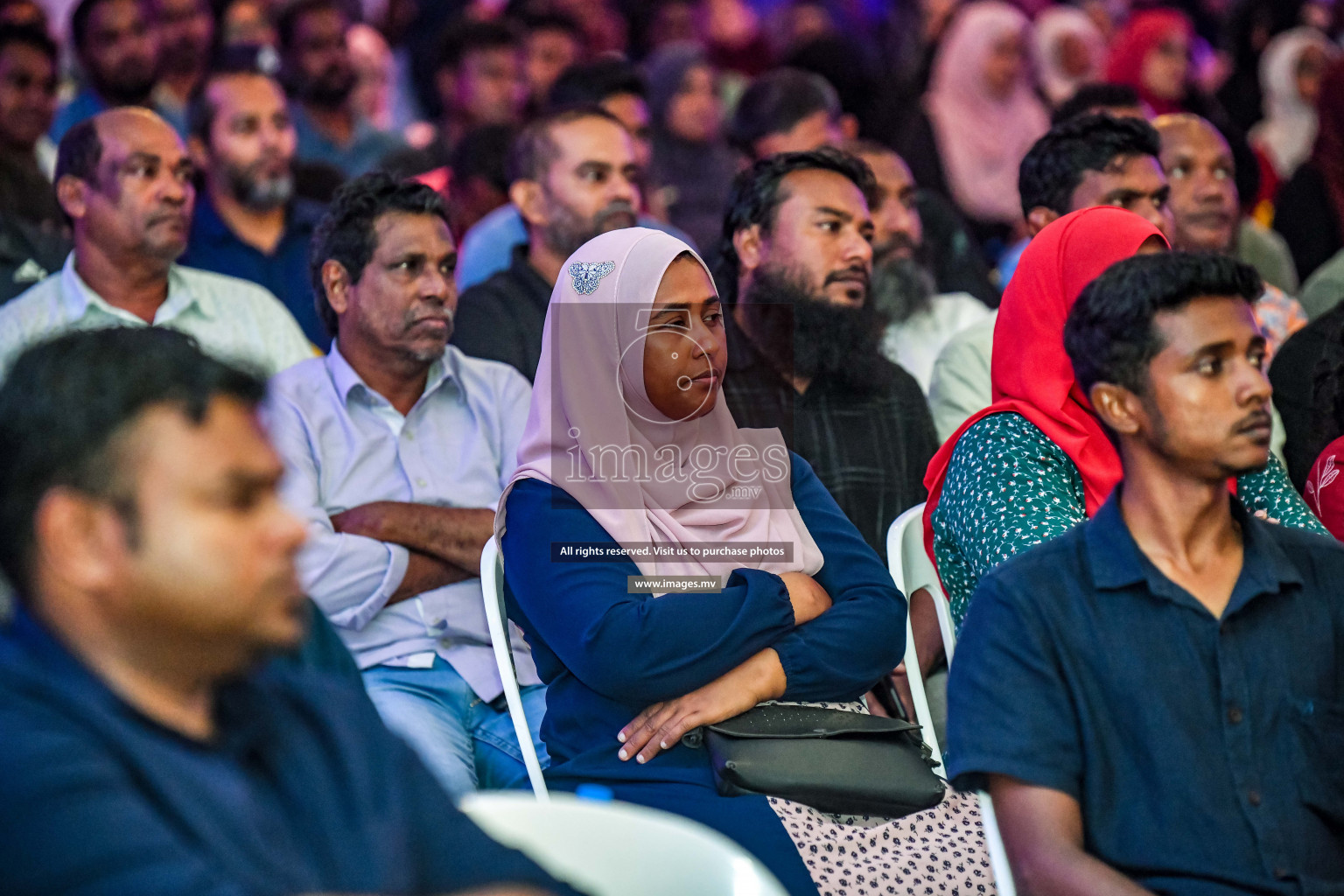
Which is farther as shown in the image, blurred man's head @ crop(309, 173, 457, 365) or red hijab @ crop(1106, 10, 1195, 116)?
red hijab @ crop(1106, 10, 1195, 116)

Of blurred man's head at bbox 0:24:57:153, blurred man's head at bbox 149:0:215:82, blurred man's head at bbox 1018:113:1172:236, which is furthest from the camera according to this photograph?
blurred man's head at bbox 149:0:215:82

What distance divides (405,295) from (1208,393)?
1950mm

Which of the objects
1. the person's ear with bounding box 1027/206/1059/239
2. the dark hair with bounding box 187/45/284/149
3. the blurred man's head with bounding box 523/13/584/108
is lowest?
the person's ear with bounding box 1027/206/1059/239

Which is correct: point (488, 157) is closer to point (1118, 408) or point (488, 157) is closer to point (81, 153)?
point (81, 153)

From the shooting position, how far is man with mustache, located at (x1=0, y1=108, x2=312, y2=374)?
12.4ft

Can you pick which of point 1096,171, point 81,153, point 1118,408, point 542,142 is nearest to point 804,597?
point 1118,408

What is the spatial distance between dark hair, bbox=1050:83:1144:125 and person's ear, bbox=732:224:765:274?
1489mm

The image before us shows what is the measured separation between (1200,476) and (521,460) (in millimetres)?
1206

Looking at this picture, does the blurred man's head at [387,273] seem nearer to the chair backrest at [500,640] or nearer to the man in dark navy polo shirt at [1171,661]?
the chair backrest at [500,640]

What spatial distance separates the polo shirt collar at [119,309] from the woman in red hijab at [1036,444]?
215 cm

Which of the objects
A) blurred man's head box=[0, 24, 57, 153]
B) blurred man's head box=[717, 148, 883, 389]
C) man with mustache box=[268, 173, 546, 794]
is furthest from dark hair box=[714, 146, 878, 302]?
blurred man's head box=[0, 24, 57, 153]

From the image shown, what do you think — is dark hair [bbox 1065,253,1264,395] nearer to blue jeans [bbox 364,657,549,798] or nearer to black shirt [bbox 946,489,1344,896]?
black shirt [bbox 946,489,1344,896]

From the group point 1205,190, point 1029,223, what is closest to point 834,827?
point 1029,223

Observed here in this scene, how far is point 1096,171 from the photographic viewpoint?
3.83 metres
